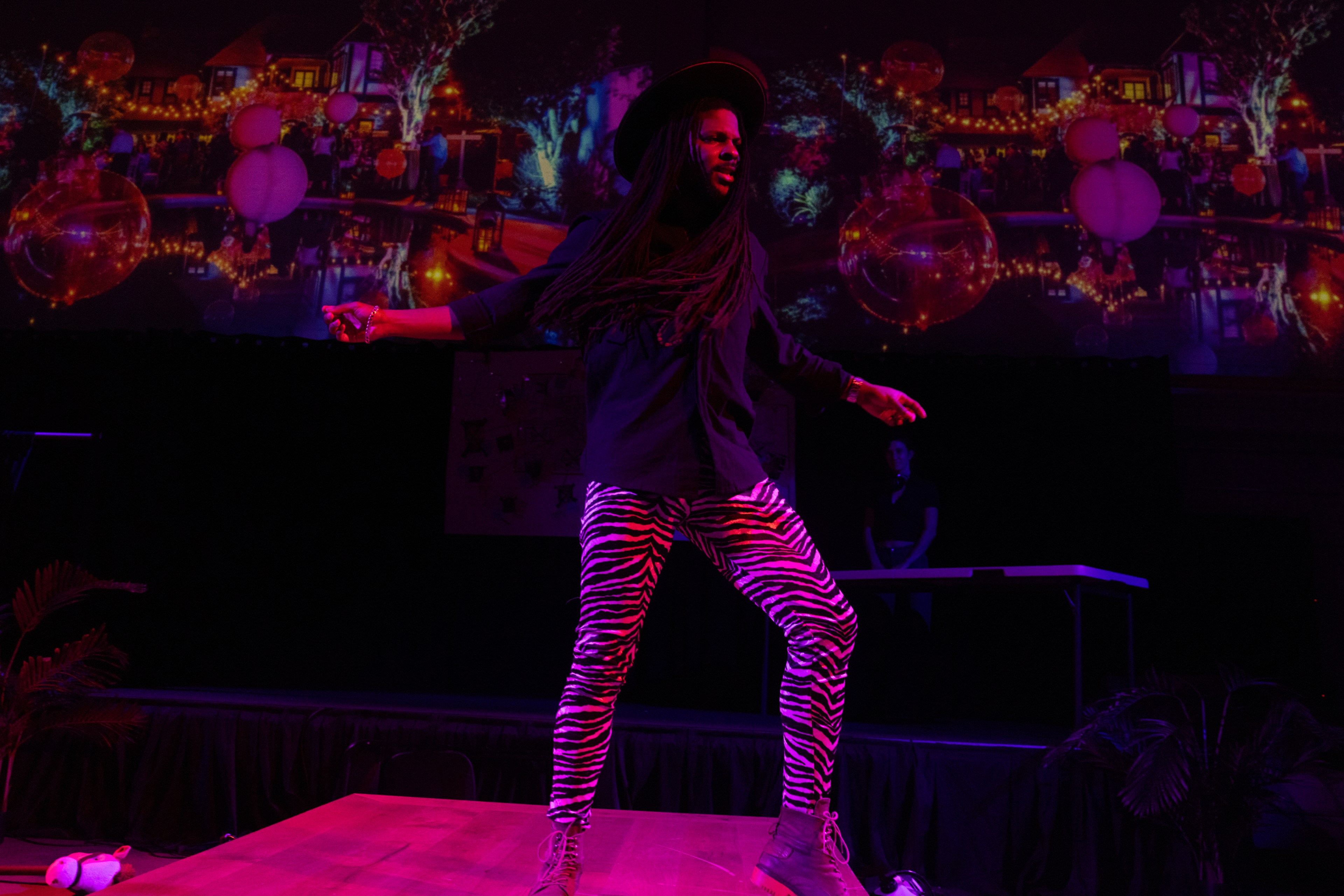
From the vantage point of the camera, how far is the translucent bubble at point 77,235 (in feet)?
21.6

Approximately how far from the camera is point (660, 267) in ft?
5.79

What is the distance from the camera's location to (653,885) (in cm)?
175

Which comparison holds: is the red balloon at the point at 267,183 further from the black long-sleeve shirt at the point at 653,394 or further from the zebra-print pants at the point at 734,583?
the zebra-print pants at the point at 734,583

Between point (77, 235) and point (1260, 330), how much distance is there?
867 cm

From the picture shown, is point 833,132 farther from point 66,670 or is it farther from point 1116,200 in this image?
point 66,670

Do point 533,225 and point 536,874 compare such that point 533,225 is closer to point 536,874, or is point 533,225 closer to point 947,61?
point 947,61

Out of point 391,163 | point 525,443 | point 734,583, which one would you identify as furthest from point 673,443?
point 391,163

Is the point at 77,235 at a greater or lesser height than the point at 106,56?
lesser

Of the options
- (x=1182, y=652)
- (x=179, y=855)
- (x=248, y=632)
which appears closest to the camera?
(x=179, y=855)

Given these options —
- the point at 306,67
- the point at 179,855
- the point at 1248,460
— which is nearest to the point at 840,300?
the point at 1248,460

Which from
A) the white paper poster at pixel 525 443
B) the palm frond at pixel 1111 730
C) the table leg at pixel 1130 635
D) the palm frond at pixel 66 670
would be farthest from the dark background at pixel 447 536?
the palm frond at pixel 66 670

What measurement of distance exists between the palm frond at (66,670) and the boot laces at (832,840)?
11.0ft

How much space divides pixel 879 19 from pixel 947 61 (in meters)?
0.62

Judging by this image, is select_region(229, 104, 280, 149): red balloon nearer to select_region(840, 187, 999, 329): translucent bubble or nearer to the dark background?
the dark background
